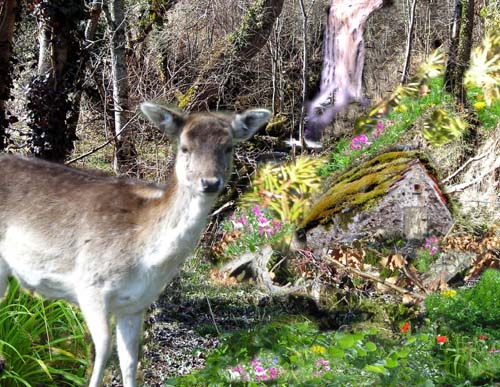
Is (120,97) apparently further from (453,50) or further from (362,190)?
(453,50)

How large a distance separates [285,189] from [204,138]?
364 cm

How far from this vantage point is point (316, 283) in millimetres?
5797

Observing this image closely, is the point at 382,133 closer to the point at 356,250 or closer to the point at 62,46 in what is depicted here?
the point at 356,250

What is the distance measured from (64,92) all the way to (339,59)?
387 centimetres

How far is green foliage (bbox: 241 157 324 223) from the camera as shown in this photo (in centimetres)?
673

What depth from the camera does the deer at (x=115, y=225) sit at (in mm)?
3451

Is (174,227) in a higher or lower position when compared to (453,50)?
lower

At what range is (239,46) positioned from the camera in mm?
8008

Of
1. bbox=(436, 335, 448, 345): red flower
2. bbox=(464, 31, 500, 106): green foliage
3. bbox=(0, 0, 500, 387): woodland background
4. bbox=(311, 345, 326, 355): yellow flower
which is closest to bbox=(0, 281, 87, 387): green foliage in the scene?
bbox=(0, 0, 500, 387): woodland background

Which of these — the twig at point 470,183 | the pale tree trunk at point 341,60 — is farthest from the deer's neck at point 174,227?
the pale tree trunk at point 341,60

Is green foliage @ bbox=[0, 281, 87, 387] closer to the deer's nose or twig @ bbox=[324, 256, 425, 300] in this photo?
the deer's nose

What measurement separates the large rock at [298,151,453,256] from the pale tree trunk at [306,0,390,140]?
235cm

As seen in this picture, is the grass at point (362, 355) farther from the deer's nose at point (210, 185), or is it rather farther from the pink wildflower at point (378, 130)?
the pink wildflower at point (378, 130)

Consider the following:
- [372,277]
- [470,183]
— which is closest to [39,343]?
[372,277]
